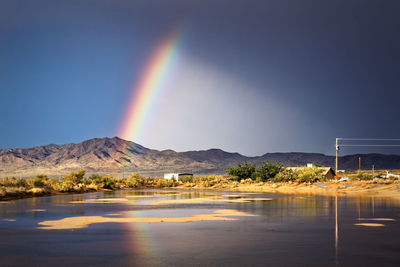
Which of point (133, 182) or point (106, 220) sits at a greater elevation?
point (133, 182)

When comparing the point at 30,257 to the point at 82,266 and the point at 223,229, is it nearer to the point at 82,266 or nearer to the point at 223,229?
the point at 82,266

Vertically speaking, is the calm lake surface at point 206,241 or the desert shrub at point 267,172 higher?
the desert shrub at point 267,172

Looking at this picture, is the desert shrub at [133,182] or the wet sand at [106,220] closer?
the wet sand at [106,220]

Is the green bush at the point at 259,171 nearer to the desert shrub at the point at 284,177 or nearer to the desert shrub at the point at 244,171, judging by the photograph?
the desert shrub at the point at 244,171

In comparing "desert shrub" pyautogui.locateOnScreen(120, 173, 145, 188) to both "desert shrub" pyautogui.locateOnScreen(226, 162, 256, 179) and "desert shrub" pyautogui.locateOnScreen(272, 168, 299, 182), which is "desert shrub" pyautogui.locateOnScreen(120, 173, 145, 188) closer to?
"desert shrub" pyautogui.locateOnScreen(226, 162, 256, 179)

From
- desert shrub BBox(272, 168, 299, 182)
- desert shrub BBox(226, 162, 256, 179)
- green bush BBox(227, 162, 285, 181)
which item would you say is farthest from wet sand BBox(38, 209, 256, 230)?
desert shrub BBox(226, 162, 256, 179)

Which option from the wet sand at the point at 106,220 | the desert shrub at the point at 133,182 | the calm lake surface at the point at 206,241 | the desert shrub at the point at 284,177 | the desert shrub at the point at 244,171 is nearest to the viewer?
the calm lake surface at the point at 206,241

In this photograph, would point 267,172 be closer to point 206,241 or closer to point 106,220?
point 106,220

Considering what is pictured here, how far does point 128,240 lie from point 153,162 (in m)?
186

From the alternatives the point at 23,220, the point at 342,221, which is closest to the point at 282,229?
the point at 342,221

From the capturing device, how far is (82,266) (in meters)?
10.8

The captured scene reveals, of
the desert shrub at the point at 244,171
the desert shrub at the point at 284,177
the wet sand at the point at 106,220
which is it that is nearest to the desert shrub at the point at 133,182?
the desert shrub at the point at 244,171

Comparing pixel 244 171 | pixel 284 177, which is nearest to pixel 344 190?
pixel 284 177

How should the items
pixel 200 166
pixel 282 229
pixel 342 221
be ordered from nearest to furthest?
pixel 282 229, pixel 342 221, pixel 200 166
